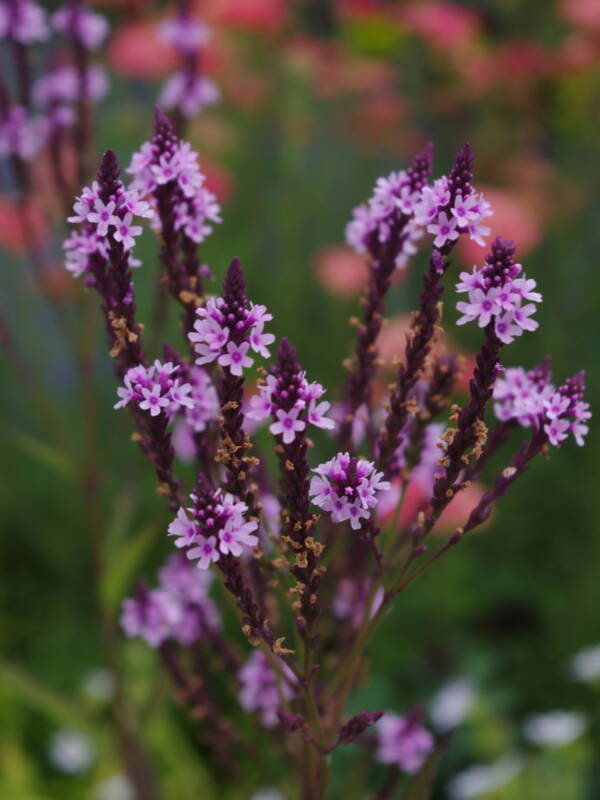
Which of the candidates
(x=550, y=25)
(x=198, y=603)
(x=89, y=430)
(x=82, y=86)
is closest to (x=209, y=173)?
(x=82, y=86)

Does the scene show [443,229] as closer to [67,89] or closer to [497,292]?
[497,292]

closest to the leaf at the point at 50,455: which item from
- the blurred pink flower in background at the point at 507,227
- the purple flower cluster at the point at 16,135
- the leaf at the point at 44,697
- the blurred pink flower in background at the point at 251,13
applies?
the leaf at the point at 44,697

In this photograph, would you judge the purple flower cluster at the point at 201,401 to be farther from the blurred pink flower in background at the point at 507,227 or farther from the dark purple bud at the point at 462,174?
the blurred pink flower in background at the point at 507,227

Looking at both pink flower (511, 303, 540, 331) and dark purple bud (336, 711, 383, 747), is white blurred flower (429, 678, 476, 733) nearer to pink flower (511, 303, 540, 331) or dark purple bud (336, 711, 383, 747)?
dark purple bud (336, 711, 383, 747)

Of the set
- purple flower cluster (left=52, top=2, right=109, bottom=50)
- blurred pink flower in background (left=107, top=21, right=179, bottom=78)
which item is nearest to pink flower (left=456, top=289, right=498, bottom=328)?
purple flower cluster (left=52, top=2, right=109, bottom=50)

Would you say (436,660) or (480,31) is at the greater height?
(480,31)

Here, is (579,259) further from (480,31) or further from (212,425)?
(212,425)

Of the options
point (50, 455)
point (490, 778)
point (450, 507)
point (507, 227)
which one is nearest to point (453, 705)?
point (490, 778)
